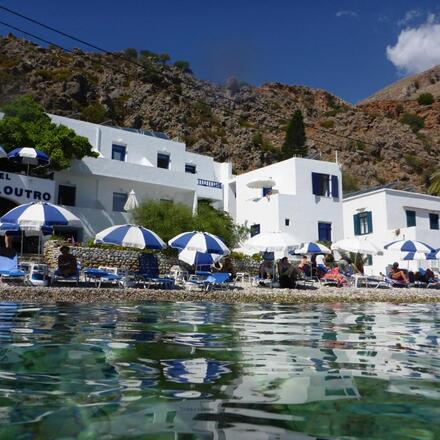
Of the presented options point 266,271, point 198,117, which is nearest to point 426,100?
point 198,117

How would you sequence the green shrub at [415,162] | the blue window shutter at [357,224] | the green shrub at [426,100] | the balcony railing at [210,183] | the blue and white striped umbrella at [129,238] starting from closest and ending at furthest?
the blue and white striped umbrella at [129,238] → the balcony railing at [210,183] → the blue window shutter at [357,224] → the green shrub at [415,162] → the green shrub at [426,100]

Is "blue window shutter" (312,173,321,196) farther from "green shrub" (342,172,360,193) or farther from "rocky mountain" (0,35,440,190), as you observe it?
"green shrub" (342,172,360,193)

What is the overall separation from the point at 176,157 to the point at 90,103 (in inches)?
1324

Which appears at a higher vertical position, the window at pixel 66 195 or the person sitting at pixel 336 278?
the window at pixel 66 195

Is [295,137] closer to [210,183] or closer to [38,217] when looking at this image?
[210,183]

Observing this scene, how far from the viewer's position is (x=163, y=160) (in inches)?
1259

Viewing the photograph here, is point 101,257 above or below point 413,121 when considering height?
below

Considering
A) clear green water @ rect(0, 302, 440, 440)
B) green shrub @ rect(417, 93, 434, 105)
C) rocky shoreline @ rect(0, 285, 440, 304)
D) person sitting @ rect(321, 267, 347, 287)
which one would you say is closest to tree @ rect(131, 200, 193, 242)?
person sitting @ rect(321, 267, 347, 287)

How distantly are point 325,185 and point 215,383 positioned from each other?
30751 millimetres

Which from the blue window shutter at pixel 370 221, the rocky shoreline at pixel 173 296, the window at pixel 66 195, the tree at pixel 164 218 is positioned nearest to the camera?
the rocky shoreline at pixel 173 296

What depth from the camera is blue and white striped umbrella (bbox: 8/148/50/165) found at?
21844 millimetres

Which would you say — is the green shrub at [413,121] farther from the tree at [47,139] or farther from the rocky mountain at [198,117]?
the tree at [47,139]

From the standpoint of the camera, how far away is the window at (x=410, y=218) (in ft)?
109

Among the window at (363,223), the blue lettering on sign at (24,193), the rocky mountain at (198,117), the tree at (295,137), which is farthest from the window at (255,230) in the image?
the tree at (295,137)
